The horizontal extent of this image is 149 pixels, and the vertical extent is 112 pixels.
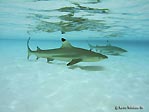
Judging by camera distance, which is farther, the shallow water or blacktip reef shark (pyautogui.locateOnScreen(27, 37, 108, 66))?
blacktip reef shark (pyautogui.locateOnScreen(27, 37, 108, 66))

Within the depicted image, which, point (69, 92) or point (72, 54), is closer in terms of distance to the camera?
point (69, 92)

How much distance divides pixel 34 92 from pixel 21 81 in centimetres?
148

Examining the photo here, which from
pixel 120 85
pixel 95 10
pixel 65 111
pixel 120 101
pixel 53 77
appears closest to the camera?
pixel 65 111

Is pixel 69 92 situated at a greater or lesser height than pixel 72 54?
lesser

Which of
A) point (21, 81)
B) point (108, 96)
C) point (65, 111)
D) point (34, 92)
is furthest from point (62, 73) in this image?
point (65, 111)

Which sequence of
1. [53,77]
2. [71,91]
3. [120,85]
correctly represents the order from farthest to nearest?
[53,77] < [120,85] < [71,91]

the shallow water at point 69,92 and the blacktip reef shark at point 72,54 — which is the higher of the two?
the blacktip reef shark at point 72,54

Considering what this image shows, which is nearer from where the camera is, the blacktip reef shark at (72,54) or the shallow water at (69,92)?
the shallow water at (69,92)

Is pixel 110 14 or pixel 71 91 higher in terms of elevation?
pixel 110 14

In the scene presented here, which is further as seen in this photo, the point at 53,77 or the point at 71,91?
the point at 53,77

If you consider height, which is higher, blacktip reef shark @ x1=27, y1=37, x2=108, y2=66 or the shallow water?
blacktip reef shark @ x1=27, y1=37, x2=108, y2=66

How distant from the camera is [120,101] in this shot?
5391 mm

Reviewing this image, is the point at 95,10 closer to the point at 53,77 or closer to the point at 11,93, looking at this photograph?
the point at 53,77

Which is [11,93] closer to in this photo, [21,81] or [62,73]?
[21,81]
